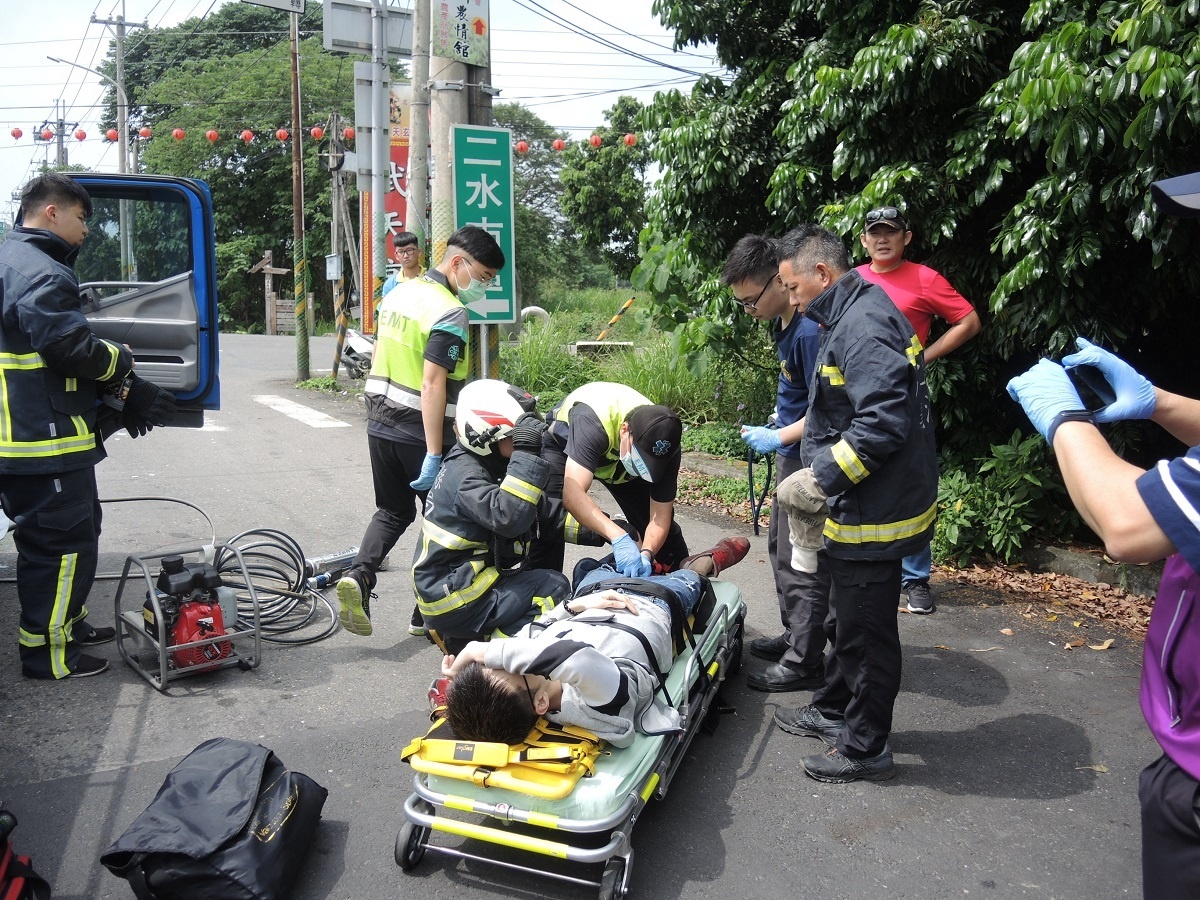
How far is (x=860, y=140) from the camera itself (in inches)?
250

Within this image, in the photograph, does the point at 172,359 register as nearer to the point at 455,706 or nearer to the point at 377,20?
the point at 455,706

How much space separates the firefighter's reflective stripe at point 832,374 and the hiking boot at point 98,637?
12.0 feet

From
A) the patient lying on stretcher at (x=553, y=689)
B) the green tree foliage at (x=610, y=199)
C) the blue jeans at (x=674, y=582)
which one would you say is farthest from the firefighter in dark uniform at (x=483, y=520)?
the green tree foliage at (x=610, y=199)

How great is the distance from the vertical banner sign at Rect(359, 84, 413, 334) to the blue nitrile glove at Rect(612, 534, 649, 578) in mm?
10527

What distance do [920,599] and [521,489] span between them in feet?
9.11

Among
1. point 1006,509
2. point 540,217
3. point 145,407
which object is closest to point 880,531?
point 1006,509

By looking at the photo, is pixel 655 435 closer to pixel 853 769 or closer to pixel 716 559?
pixel 716 559

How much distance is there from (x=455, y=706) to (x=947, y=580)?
399 centimetres

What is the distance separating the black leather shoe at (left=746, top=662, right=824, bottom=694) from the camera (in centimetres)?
432

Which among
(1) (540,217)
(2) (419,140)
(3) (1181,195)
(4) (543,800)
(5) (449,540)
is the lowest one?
(4) (543,800)

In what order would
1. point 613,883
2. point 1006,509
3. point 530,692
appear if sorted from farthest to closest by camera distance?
point 1006,509 < point 530,692 < point 613,883

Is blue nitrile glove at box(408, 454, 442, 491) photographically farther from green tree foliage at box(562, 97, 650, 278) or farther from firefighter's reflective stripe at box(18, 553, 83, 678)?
green tree foliage at box(562, 97, 650, 278)

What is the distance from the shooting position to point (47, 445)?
4137mm

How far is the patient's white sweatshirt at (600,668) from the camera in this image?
293 centimetres
